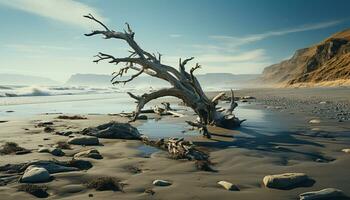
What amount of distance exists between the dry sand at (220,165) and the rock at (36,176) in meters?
0.16

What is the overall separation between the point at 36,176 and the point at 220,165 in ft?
11.4

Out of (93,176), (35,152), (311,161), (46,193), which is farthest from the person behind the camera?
(35,152)

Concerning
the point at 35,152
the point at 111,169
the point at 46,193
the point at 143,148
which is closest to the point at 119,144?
the point at 143,148

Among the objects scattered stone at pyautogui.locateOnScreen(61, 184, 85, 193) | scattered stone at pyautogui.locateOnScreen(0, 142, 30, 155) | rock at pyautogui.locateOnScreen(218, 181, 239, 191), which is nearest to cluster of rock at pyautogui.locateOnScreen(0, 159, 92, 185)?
scattered stone at pyautogui.locateOnScreen(61, 184, 85, 193)

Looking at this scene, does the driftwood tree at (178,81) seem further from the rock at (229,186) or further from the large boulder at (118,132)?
the rock at (229,186)

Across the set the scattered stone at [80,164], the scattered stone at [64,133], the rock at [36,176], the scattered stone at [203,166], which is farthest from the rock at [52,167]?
the scattered stone at [64,133]

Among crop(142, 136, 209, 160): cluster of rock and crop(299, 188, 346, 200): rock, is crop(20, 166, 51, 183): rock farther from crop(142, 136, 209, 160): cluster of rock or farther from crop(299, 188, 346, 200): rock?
crop(299, 188, 346, 200): rock

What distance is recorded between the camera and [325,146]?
900 cm

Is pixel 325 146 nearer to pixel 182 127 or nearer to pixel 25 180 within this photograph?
pixel 182 127

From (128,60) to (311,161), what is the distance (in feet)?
25.2

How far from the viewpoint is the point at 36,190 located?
17.5ft

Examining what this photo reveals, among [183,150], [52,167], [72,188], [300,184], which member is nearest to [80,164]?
[52,167]

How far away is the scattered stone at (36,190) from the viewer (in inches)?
207

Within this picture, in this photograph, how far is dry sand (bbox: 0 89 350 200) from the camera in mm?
5332
